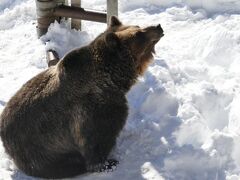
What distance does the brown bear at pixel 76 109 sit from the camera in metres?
4.77

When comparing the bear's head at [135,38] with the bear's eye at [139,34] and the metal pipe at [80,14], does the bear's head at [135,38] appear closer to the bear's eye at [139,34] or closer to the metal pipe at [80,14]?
the bear's eye at [139,34]

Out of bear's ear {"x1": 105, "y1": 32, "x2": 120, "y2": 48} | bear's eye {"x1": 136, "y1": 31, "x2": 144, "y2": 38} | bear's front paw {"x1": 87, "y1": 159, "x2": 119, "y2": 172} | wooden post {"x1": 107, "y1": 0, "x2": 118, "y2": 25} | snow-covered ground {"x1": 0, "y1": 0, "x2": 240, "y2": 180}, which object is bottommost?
bear's front paw {"x1": 87, "y1": 159, "x2": 119, "y2": 172}

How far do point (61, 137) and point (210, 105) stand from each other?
1732 millimetres

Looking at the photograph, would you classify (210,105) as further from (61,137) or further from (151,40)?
(61,137)

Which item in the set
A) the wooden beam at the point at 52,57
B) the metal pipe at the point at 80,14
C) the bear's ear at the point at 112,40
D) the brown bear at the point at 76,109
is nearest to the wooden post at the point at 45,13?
the metal pipe at the point at 80,14

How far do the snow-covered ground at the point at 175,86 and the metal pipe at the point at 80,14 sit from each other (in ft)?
0.85

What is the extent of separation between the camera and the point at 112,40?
185 inches

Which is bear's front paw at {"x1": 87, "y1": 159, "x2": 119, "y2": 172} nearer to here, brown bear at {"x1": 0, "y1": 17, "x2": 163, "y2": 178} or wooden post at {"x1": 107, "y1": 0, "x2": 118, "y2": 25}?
brown bear at {"x1": 0, "y1": 17, "x2": 163, "y2": 178}

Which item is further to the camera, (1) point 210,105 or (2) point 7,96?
(2) point 7,96

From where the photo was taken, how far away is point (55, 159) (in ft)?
16.0

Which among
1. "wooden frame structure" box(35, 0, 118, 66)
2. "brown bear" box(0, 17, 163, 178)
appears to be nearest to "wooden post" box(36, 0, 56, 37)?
"wooden frame structure" box(35, 0, 118, 66)

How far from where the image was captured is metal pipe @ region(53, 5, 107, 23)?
6.92 meters

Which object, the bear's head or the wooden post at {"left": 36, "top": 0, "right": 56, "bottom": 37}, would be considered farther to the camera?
the wooden post at {"left": 36, "top": 0, "right": 56, "bottom": 37}

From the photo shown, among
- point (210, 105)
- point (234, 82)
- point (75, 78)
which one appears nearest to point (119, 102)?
point (75, 78)
